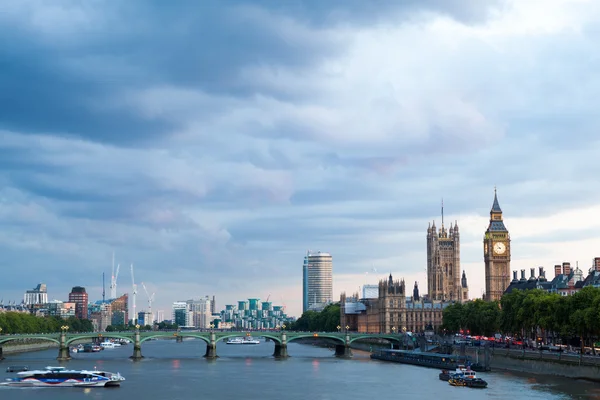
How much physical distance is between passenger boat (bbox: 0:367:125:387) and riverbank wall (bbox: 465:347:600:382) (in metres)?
60.0

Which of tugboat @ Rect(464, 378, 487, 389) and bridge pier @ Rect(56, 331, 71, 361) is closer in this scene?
tugboat @ Rect(464, 378, 487, 389)

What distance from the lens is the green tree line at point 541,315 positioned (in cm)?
12644

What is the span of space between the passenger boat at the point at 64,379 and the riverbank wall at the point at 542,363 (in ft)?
197

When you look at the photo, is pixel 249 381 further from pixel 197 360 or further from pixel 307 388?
pixel 197 360

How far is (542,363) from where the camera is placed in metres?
134

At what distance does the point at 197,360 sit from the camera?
628 feet

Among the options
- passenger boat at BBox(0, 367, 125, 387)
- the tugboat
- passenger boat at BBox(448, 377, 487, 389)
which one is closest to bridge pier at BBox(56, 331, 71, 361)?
passenger boat at BBox(0, 367, 125, 387)

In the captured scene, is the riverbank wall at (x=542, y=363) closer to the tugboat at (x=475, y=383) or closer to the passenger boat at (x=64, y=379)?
the tugboat at (x=475, y=383)

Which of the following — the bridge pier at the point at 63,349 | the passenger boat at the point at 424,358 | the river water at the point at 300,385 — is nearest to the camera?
the river water at the point at 300,385

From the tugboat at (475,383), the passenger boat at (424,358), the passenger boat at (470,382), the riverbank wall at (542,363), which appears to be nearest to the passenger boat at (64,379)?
the passenger boat at (470,382)

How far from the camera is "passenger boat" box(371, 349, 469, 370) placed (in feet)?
506

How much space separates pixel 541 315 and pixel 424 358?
30386 millimetres

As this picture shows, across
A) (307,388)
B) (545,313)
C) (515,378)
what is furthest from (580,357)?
(307,388)

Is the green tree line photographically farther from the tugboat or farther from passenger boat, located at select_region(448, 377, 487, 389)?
passenger boat, located at select_region(448, 377, 487, 389)
